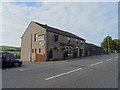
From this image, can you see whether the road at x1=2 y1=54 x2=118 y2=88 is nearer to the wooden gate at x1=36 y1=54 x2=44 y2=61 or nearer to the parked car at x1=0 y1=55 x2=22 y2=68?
the parked car at x1=0 y1=55 x2=22 y2=68

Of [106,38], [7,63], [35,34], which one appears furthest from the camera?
[106,38]

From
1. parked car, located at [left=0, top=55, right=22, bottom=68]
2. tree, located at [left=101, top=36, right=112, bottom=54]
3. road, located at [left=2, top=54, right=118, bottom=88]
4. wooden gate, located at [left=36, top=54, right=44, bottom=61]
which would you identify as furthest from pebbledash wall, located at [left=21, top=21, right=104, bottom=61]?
tree, located at [left=101, top=36, right=112, bottom=54]

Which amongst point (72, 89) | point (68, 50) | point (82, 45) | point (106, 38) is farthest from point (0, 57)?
point (106, 38)

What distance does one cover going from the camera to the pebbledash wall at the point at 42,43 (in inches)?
950

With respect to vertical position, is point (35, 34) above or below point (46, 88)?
above

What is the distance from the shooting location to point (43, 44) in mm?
24219

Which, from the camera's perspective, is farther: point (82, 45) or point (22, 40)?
point (82, 45)

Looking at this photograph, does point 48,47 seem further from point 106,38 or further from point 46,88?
point 106,38

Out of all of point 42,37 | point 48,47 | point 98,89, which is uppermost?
point 42,37

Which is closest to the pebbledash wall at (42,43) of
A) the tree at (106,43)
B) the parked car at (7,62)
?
the parked car at (7,62)

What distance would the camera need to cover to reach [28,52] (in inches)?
1069

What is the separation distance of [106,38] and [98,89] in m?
74.0

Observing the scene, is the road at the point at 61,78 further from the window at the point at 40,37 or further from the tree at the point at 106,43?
the tree at the point at 106,43

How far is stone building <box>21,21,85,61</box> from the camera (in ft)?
78.9
